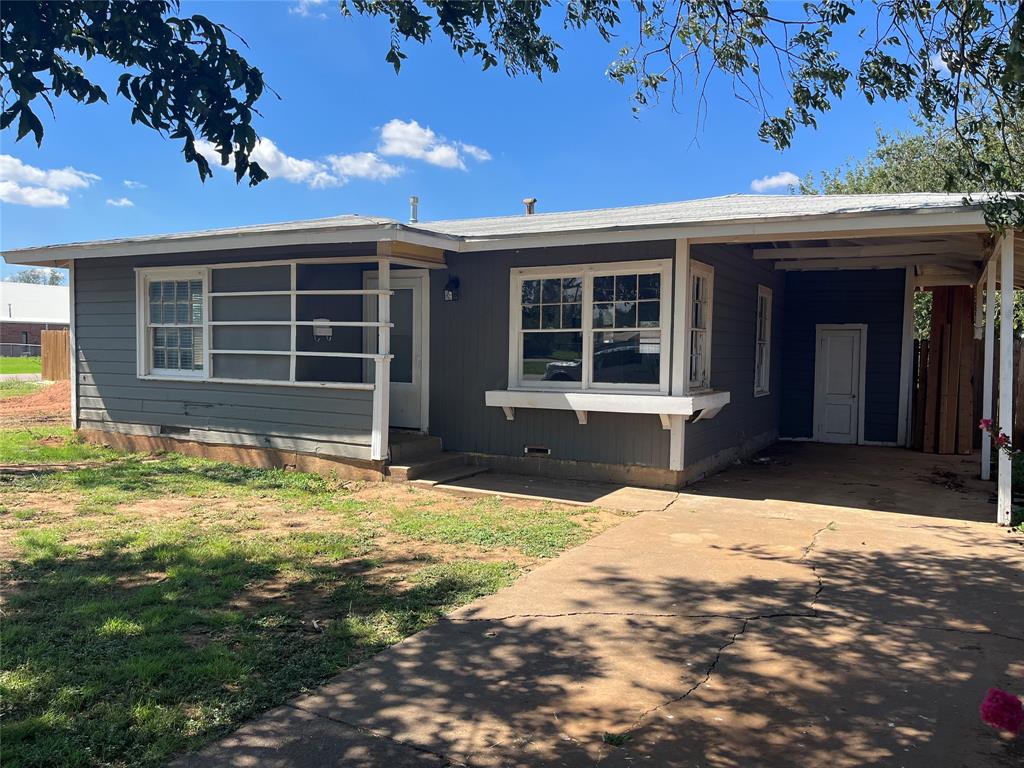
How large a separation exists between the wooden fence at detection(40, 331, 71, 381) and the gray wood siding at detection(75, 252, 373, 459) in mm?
14229

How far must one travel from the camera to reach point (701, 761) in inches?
116

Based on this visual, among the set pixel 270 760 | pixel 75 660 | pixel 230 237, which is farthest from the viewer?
pixel 230 237

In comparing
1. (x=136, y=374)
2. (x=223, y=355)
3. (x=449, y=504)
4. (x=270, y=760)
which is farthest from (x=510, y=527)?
(x=136, y=374)

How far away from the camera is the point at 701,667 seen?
150 inches

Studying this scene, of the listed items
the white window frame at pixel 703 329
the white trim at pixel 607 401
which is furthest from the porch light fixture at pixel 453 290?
the white window frame at pixel 703 329

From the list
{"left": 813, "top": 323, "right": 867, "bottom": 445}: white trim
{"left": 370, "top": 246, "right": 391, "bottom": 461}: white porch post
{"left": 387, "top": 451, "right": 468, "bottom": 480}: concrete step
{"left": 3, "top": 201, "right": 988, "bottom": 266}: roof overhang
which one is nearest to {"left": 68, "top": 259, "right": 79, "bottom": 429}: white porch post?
{"left": 3, "top": 201, "right": 988, "bottom": 266}: roof overhang

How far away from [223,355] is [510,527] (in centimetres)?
534

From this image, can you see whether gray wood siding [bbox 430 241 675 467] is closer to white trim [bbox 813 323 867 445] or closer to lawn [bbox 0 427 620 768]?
lawn [bbox 0 427 620 768]

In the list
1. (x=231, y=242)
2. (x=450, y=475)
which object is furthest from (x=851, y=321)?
(x=231, y=242)

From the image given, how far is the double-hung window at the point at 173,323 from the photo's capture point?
33.8 ft

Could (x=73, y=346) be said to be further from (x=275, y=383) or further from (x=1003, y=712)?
(x=1003, y=712)

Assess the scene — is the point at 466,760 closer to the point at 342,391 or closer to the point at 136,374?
the point at 342,391

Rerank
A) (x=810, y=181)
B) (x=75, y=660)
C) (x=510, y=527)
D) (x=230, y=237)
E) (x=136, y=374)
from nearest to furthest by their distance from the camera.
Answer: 1. (x=75, y=660)
2. (x=510, y=527)
3. (x=230, y=237)
4. (x=136, y=374)
5. (x=810, y=181)

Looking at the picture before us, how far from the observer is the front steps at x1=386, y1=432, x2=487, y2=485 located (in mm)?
8703
